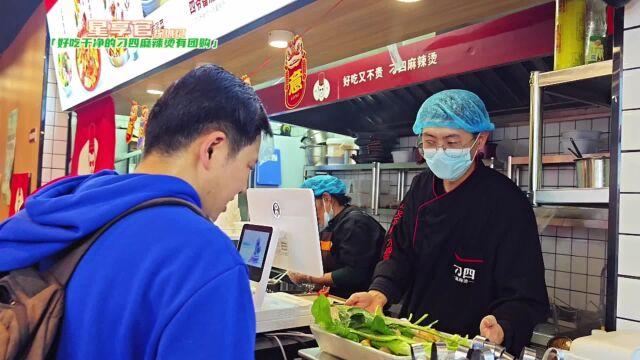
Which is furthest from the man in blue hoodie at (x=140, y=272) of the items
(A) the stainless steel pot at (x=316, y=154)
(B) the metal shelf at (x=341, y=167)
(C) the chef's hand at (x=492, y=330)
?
(A) the stainless steel pot at (x=316, y=154)

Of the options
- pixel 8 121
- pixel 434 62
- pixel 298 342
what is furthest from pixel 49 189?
pixel 8 121

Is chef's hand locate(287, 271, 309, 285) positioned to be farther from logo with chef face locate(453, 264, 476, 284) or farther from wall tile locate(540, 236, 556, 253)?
wall tile locate(540, 236, 556, 253)

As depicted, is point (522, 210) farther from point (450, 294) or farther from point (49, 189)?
point (49, 189)

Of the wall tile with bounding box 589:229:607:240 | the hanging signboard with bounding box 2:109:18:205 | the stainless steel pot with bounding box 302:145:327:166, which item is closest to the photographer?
the wall tile with bounding box 589:229:607:240

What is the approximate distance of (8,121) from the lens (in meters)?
6.14

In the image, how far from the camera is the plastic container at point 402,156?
15.3 ft

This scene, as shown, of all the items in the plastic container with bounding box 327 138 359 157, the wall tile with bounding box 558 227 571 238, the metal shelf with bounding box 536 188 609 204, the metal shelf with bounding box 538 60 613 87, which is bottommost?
the wall tile with bounding box 558 227 571 238

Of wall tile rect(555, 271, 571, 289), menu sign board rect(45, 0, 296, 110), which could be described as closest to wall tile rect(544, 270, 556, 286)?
wall tile rect(555, 271, 571, 289)

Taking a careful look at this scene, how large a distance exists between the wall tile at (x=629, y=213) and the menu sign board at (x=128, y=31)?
1336 millimetres

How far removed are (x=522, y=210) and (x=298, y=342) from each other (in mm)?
991

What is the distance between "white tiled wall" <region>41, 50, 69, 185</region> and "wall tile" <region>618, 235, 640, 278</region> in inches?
183

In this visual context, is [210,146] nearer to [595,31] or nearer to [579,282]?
[595,31]

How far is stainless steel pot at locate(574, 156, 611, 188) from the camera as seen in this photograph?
1.74 meters

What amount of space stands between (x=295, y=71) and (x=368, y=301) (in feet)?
3.70
